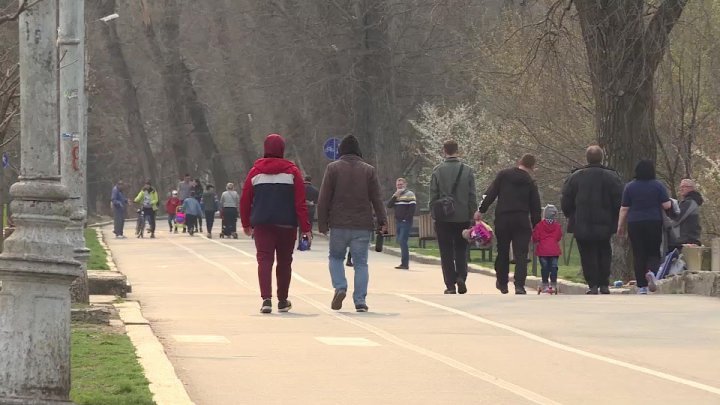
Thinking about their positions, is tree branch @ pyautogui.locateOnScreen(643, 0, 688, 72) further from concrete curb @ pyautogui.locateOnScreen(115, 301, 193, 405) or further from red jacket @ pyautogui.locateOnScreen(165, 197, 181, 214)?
red jacket @ pyautogui.locateOnScreen(165, 197, 181, 214)

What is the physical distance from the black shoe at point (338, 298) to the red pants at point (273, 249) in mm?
549

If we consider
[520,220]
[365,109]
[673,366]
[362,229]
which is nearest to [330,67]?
[365,109]

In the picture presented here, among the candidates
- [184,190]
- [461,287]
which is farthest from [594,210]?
[184,190]

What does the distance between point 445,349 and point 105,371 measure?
3140 millimetres

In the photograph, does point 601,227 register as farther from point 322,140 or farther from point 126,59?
point 126,59

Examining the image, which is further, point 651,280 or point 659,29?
point 659,29

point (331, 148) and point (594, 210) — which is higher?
point (331, 148)

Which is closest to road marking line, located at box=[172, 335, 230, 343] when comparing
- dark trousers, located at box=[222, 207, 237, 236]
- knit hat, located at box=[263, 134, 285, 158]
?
knit hat, located at box=[263, 134, 285, 158]


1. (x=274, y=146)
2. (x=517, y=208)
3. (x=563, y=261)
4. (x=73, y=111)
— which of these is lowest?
(x=563, y=261)

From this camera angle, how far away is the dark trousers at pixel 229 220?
47.2m

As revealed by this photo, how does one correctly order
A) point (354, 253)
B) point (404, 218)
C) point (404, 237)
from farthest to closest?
point (404, 218)
point (404, 237)
point (354, 253)

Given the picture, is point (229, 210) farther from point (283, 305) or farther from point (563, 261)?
point (283, 305)

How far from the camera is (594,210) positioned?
2003 cm

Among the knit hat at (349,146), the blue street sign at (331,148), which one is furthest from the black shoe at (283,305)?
the blue street sign at (331,148)
